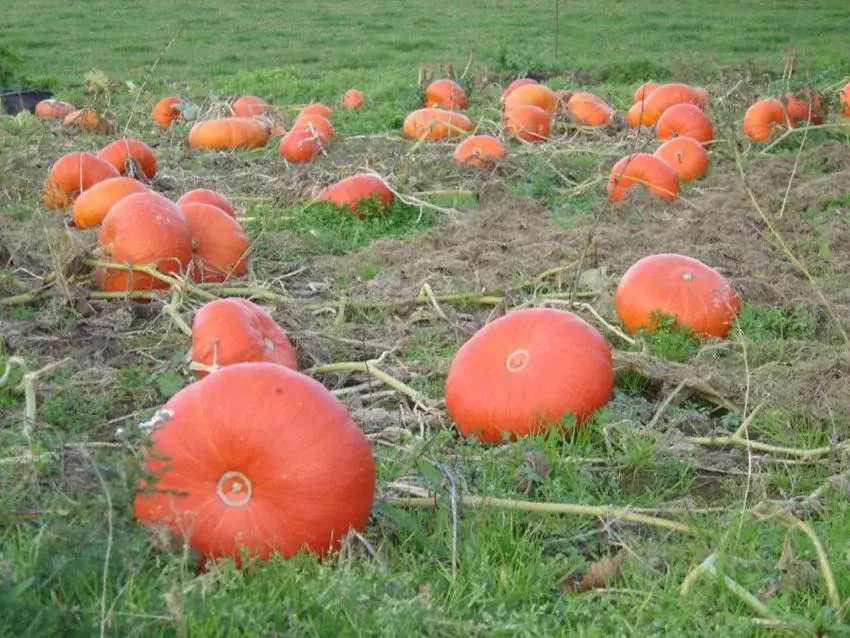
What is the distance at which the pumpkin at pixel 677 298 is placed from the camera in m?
5.20

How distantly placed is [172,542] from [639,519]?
1.37 m

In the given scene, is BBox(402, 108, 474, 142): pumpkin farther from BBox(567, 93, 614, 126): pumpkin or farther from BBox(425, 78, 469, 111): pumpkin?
BBox(425, 78, 469, 111): pumpkin

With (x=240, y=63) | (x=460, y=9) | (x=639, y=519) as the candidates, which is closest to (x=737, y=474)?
(x=639, y=519)

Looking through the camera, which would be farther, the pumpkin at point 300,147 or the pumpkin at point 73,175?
A: the pumpkin at point 300,147

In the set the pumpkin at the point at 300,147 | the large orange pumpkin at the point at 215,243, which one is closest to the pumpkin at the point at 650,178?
the pumpkin at the point at 300,147

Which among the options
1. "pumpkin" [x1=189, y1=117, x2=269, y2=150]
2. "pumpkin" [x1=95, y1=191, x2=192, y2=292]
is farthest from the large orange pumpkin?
"pumpkin" [x1=189, y1=117, x2=269, y2=150]

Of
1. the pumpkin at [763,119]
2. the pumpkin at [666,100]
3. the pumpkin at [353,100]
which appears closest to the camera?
the pumpkin at [763,119]

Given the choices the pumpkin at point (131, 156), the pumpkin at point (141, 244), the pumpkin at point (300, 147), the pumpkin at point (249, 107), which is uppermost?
the pumpkin at point (141, 244)

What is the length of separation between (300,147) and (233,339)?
19.7 feet

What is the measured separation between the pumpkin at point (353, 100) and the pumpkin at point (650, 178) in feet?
20.9

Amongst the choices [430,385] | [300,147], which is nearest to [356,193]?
[300,147]

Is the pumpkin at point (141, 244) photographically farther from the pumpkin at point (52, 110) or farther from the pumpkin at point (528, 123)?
the pumpkin at point (52, 110)

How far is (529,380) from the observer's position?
4180 mm

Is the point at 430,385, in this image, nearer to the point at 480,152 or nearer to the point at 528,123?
the point at 480,152
